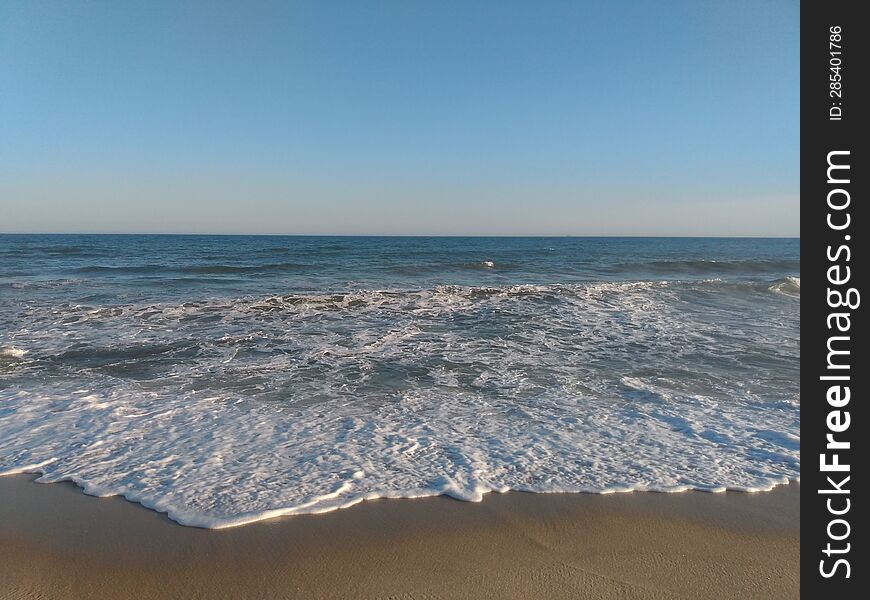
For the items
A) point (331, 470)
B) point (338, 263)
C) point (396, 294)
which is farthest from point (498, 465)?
point (338, 263)

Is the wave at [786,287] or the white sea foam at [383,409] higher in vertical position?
the wave at [786,287]

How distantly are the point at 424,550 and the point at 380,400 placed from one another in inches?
110

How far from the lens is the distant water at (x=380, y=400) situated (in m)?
3.77

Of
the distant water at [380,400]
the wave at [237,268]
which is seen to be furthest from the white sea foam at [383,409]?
the wave at [237,268]

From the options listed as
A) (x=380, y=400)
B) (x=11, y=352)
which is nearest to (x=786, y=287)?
(x=380, y=400)

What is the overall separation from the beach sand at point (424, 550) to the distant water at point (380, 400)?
203 millimetres

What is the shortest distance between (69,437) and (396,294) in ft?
34.9

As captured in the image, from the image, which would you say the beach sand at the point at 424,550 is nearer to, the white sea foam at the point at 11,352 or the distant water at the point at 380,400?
the distant water at the point at 380,400

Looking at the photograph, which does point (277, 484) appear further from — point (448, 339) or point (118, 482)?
point (448, 339)

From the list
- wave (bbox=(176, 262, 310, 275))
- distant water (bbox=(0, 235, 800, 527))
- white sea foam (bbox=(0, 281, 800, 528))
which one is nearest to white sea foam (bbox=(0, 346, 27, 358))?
distant water (bbox=(0, 235, 800, 527))

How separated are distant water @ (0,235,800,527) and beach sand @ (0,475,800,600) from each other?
0.67 ft

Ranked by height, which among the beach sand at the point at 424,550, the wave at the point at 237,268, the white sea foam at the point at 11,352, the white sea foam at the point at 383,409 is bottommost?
the beach sand at the point at 424,550

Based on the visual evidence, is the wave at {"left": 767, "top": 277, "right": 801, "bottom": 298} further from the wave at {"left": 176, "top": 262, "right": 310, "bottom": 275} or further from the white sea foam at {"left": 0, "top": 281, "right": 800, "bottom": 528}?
the wave at {"left": 176, "top": 262, "right": 310, "bottom": 275}

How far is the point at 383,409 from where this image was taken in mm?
5305
